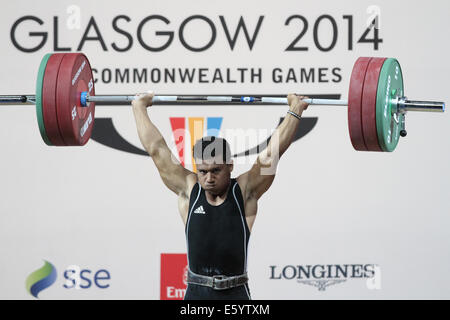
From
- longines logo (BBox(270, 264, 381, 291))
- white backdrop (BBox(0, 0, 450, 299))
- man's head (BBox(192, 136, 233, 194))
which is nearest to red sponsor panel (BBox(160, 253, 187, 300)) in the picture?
white backdrop (BBox(0, 0, 450, 299))

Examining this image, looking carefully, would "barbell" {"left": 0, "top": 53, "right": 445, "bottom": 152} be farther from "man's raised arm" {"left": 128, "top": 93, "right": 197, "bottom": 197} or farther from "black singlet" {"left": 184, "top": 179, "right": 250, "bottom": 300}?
"black singlet" {"left": 184, "top": 179, "right": 250, "bottom": 300}

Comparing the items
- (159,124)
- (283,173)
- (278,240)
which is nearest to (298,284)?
(278,240)

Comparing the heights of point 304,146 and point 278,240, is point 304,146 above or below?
above

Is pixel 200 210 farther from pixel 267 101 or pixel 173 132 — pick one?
pixel 173 132

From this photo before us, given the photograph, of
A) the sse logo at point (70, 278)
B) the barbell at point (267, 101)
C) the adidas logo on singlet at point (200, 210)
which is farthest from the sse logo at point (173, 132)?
the adidas logo on singlet at point (200, 210)

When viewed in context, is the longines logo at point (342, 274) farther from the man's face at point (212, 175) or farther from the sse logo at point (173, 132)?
the man's face at point (212, 175)

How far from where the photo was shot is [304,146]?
6.27 metres

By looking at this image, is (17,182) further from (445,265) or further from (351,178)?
(445,265)

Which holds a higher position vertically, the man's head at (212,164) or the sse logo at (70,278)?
the man's head at (212,164)

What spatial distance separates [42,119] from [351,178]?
2288mm

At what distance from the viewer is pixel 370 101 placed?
15.2ft

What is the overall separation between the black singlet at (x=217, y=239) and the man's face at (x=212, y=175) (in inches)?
3.8

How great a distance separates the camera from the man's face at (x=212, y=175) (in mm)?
4688

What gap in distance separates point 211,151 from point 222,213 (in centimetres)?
33
